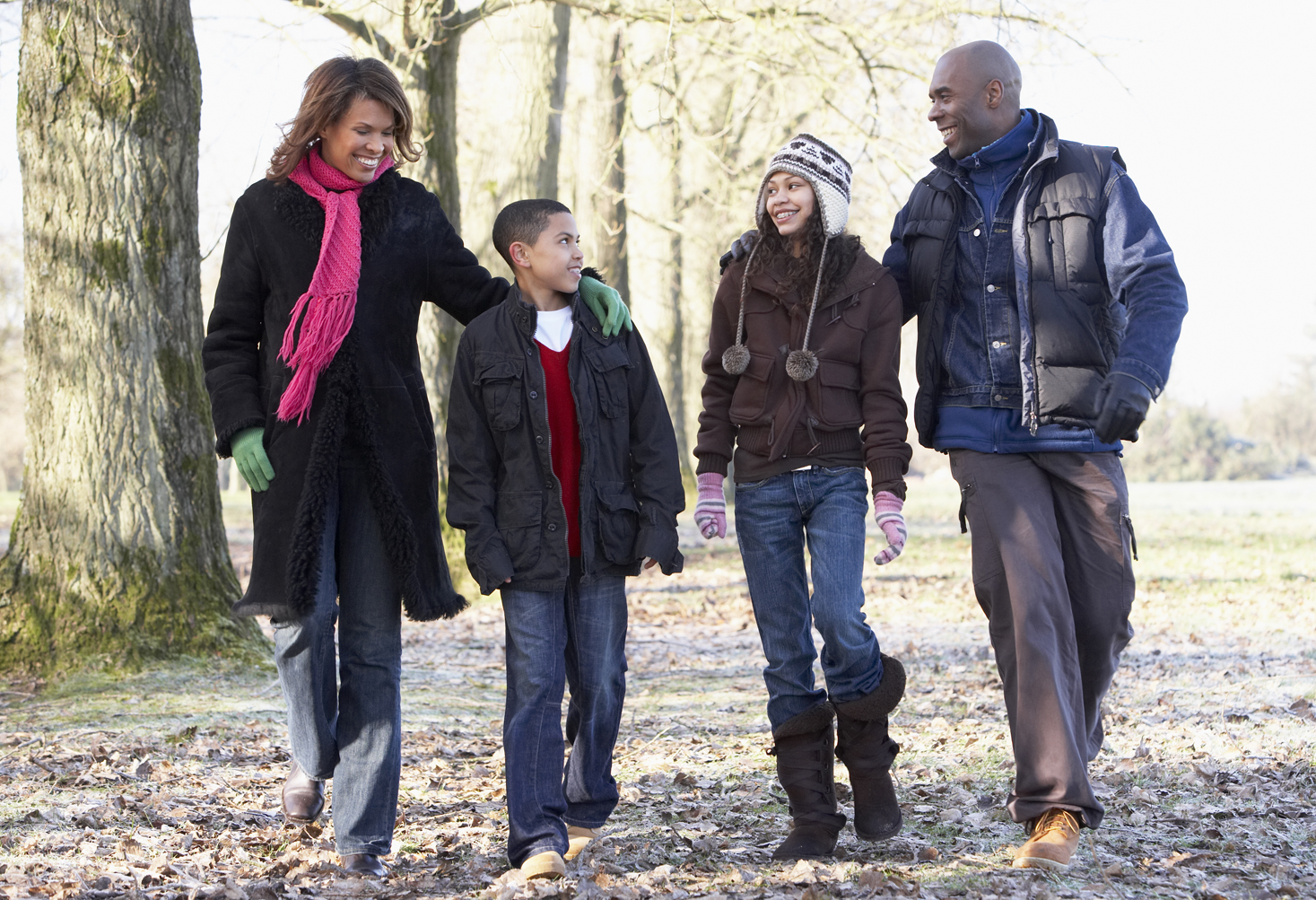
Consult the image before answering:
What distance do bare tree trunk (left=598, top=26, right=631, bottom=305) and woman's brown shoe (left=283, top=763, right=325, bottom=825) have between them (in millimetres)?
10980

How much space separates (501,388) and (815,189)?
3.94 feet

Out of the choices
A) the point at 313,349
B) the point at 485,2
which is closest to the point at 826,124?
the point at 485,2

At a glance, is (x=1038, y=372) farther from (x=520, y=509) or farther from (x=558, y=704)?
(x=558, y=704)

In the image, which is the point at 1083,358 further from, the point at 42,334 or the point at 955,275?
the point at 42,334

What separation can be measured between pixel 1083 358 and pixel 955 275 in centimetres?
51

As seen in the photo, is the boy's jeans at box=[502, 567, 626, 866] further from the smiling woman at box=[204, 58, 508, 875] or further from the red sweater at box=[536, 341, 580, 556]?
the smiling woman at box=[204, 58, 508, 875]

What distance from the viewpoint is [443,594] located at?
3.73 meters

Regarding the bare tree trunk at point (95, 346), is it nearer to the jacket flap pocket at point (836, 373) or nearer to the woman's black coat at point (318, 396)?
the woman's black coat at point (318, 396)

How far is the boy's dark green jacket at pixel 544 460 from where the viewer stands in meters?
3.58

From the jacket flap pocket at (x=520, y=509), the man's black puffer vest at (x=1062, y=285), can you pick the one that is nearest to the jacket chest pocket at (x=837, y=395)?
the man's black puffer vest at (x=1062, y=285)

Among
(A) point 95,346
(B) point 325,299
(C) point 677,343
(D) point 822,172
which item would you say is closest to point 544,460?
(B) point 325,299

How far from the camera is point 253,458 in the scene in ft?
11.9

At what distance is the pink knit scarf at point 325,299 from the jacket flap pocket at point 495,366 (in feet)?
1.30

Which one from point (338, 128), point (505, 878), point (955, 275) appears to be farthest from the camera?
point (955, 275)
